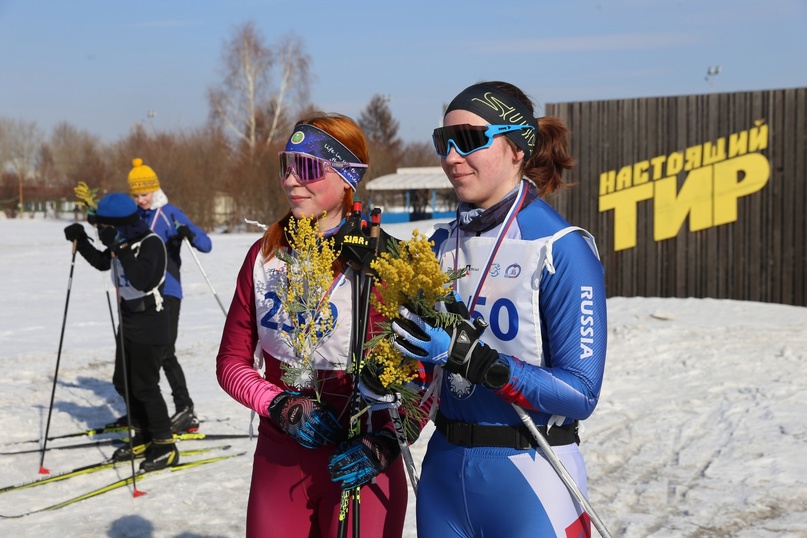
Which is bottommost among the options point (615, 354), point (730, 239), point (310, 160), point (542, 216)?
point (615, 354)

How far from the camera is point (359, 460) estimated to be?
8.93 feet

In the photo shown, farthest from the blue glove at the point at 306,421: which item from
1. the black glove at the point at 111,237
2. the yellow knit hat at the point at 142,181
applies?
the yellow knit hat at the point at 142,181

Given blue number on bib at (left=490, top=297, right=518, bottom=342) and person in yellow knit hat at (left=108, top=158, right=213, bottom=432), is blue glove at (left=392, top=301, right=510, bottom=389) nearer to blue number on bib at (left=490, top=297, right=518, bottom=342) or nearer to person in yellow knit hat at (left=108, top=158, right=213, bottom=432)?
blue number on bib at (left=490, top=297, right=518, bottom=342)

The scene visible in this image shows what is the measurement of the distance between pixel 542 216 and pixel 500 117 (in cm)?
34

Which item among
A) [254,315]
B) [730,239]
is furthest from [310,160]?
[730,239]

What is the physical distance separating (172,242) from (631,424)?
448 centimetres

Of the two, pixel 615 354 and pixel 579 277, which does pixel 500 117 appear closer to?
pixel 579 277

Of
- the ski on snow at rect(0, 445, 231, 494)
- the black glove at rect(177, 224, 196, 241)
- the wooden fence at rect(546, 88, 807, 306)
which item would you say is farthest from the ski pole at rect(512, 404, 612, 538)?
the wooden fence at rect(546, 88, 807, 306)

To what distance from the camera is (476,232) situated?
273cm

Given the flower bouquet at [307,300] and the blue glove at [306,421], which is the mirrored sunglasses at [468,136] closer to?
the flower bouquet at [307,300]

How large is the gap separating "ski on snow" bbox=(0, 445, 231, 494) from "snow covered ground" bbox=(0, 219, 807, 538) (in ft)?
0.28

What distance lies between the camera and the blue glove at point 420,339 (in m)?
2.39

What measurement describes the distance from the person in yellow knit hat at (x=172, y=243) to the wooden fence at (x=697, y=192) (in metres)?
8.51

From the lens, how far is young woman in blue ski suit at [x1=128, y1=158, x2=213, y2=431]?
7.62m
